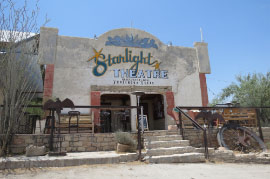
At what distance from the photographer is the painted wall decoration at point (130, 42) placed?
1087 centimetres

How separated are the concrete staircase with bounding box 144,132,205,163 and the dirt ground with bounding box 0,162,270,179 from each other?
1.42 feet

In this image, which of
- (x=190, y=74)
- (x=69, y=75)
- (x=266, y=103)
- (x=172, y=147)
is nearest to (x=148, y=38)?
(x=190, y=74)

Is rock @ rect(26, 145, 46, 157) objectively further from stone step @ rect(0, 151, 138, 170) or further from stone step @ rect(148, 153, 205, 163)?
stone step @ rect(148, 153, 205, 163)

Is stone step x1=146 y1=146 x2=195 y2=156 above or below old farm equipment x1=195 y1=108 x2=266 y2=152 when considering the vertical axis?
below

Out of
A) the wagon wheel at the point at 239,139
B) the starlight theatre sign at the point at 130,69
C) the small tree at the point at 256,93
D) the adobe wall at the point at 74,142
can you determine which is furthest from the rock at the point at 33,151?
the small tree at the point at 256,93

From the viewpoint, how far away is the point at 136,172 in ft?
15.1

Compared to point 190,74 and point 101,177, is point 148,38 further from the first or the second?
point 101,177

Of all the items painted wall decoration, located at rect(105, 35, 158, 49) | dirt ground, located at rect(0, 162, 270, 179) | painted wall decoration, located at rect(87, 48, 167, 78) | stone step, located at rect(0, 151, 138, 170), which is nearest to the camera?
dirt ground, located at rect(0, 162, 270, 179)

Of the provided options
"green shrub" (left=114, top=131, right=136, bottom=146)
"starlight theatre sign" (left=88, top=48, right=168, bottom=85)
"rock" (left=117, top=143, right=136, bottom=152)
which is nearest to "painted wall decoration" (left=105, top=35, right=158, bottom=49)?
"starlight theatre sign" (left=88, top=48, right=168, bottom=85)

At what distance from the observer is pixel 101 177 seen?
414 centimetres

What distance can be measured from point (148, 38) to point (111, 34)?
2.07m

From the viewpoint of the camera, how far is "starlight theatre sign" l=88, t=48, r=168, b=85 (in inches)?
409

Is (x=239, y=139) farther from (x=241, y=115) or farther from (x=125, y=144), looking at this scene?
(x=125, y=144)

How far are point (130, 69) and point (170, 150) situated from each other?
556 centimetres
